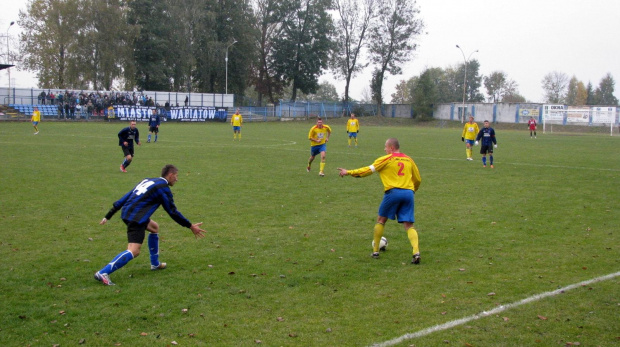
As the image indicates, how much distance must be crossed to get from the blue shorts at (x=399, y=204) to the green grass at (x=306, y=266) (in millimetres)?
751

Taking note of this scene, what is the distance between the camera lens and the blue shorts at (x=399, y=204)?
8.16 metres

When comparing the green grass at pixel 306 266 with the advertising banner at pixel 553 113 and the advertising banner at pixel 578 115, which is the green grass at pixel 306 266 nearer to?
the advertising banner at pixel 578 115

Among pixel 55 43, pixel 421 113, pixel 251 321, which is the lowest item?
pixel 251 321

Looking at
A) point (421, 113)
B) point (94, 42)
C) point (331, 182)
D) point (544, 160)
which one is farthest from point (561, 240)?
point (421, 113)

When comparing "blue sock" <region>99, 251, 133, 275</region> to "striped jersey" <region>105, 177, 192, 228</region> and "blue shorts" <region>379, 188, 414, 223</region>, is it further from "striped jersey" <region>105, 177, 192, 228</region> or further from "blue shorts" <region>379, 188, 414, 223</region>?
"blue shorts" <region>379, 188, 414, 223</region>

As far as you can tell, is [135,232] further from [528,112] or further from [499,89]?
[499,89]

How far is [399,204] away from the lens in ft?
27.1

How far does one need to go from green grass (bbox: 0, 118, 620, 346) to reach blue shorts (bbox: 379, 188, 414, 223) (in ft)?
2.46

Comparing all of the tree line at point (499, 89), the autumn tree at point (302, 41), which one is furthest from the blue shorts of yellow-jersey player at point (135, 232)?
the tree line at point (499, 89)

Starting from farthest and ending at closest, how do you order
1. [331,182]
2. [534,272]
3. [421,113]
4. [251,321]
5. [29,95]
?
[421,113]
[29,95]
[331,182]
[534,272]
[251,321]

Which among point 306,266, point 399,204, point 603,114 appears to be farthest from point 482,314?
point 603,114

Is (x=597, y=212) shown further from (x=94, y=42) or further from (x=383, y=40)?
(x=383, y=40)

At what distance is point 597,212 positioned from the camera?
39.8 ft

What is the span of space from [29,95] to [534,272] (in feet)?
191
